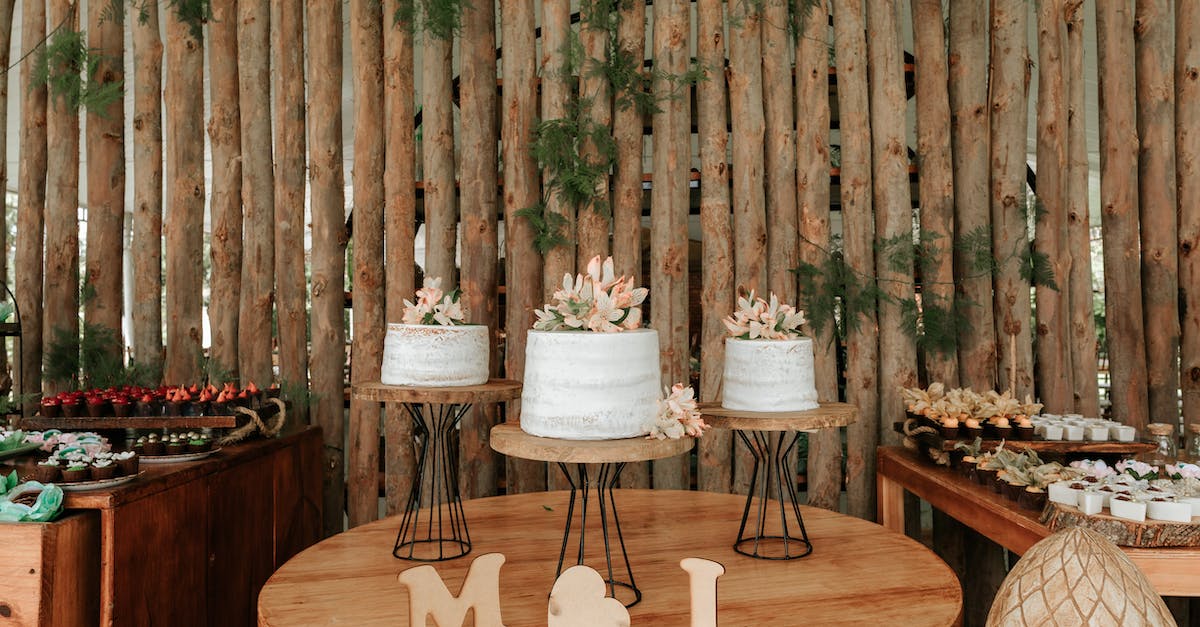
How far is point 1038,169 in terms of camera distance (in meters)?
3.31

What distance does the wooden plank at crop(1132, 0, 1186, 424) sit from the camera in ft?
10.9

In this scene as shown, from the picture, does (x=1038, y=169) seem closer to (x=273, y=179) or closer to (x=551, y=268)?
(x=551, y=268)

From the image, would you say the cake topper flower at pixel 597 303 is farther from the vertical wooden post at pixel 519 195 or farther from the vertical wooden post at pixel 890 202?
the vertical wooden post at pixel 890 202

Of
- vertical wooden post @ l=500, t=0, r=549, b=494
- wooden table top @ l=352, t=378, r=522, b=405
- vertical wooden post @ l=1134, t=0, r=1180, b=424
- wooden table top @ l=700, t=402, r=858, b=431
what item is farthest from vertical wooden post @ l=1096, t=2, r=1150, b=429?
wooden table top @ l=352, t=378, r=522, b=405

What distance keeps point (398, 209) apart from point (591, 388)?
2.02 m

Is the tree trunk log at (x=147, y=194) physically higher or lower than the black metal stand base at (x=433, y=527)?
higher

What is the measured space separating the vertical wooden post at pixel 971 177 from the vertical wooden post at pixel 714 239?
0.99 metres

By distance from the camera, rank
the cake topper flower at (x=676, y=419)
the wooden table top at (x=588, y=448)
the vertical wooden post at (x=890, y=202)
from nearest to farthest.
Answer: the wooden table top at (x=588, y=448) < the cake topper flower at (x=676, y=419) < the vertical wooden post at (x=890, y=202)

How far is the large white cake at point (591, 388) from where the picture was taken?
159 centimetres

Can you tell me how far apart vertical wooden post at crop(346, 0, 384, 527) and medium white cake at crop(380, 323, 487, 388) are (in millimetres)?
1280

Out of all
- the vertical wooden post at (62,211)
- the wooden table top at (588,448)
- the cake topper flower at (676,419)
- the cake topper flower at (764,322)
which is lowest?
the wooden table top at (588,448)

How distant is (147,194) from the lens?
345 cm

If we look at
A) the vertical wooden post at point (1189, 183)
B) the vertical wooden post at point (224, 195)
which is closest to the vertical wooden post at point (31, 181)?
the vertical wooden post at point (224, 195)

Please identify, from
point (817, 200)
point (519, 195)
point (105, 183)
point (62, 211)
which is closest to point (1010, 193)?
point (817, 200)
